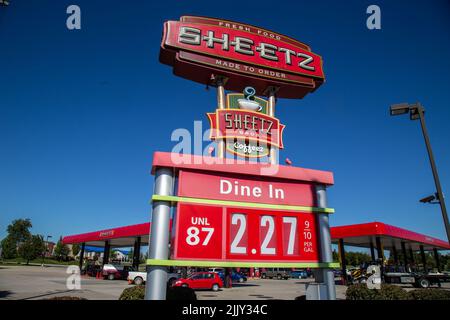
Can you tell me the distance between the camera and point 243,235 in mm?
5926

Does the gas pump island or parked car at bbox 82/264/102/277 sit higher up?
the gas pump island

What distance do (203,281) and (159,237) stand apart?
20675mm

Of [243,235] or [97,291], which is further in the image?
[97,291]

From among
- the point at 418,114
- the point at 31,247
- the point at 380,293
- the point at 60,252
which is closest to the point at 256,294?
the point at 380,293

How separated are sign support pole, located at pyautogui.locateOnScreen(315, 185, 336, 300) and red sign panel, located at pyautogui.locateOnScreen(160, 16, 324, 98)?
14.9 feet

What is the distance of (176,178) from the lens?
19.3 feet

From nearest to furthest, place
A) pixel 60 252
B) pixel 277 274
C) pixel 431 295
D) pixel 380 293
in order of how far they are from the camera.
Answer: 1. pixel 431 295
2. pixel 380 293
3. pixel 277 274
4. pixel 60 252

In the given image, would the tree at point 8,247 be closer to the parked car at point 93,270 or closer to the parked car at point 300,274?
the parked car at point 93,270

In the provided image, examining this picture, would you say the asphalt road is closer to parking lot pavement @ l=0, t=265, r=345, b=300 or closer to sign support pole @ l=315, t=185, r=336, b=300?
parking lot pavement @ l=0, t=265, r=345, b=300

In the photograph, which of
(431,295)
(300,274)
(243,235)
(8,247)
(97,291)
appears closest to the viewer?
(243,235)

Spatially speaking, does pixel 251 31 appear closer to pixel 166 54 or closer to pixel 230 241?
pixel 166 54

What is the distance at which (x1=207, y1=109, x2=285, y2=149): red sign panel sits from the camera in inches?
319

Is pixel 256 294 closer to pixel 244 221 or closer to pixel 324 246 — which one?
pixel 324 246

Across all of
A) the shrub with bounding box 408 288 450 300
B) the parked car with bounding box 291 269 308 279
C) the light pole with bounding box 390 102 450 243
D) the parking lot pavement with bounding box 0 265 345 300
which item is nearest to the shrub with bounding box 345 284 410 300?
the shrub with bounding box 408 288 450 300
